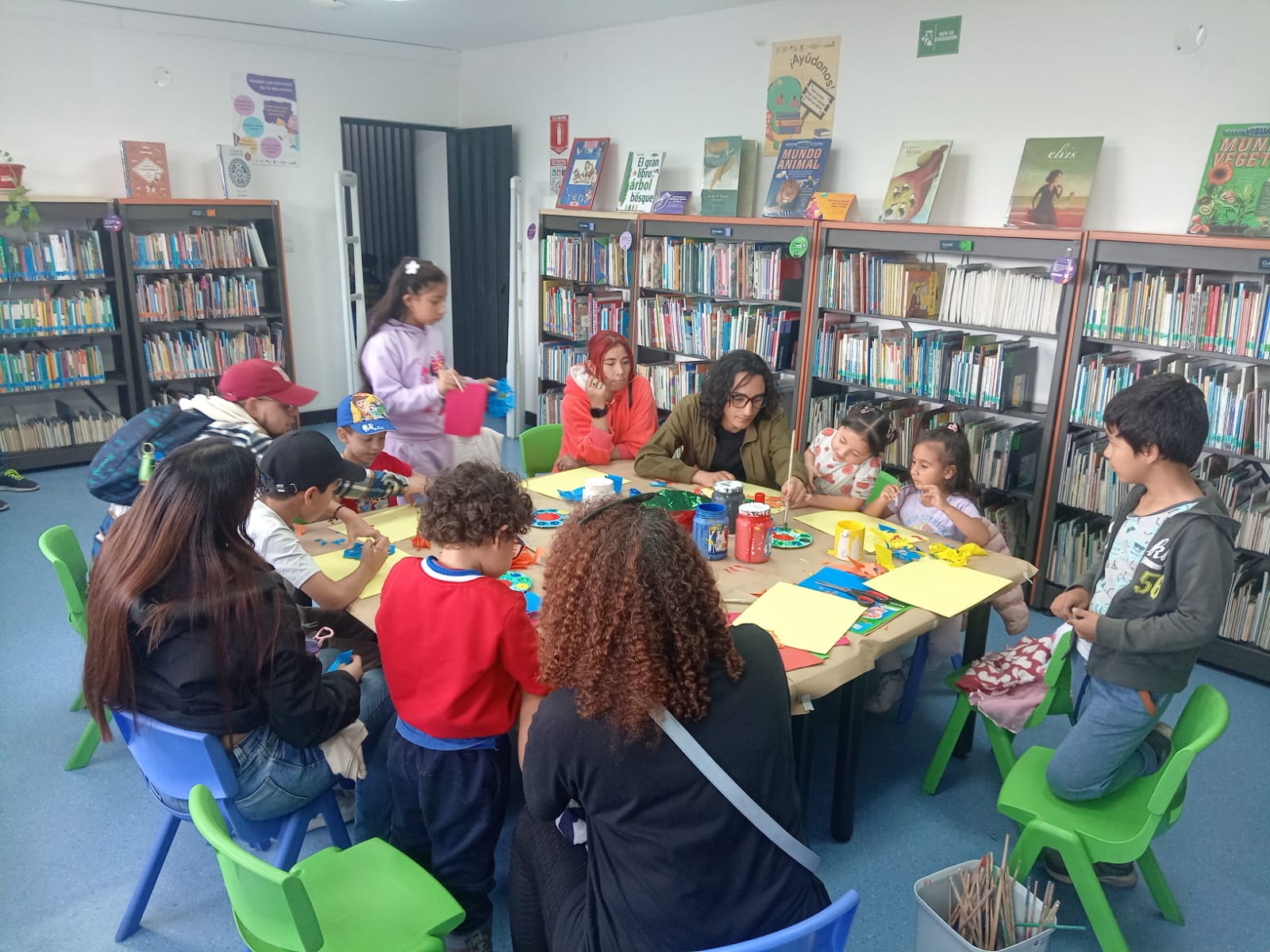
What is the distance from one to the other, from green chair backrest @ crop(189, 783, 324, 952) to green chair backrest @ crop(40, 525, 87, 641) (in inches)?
53.5

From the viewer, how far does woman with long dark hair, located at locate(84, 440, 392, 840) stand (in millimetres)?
1725

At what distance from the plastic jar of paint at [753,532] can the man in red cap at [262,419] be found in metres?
1.01

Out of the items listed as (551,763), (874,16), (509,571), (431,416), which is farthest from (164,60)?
(551,763)

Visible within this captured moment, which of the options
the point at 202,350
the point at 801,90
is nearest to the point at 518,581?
the point at 801,90

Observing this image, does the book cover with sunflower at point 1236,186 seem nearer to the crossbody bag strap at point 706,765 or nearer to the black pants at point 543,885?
the crossbody bag strap at point 706,765

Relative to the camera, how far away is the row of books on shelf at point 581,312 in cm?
584

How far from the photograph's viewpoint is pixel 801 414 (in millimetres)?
4703

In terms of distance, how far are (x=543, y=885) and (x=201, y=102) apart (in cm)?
616

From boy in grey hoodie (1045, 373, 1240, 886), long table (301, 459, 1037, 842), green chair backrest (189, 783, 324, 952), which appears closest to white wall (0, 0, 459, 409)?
long table (301, 459, 1037, 842)

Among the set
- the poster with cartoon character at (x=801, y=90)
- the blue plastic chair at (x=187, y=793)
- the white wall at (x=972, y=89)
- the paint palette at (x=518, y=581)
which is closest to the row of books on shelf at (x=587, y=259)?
the white wall at (x=972, y=89)

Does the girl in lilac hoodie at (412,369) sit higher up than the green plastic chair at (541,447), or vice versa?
the girl in lilac hoodie at (412,369)

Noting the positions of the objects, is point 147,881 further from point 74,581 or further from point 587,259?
point 587,259

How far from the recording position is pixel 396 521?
9.21 feet

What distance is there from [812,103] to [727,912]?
440cm
